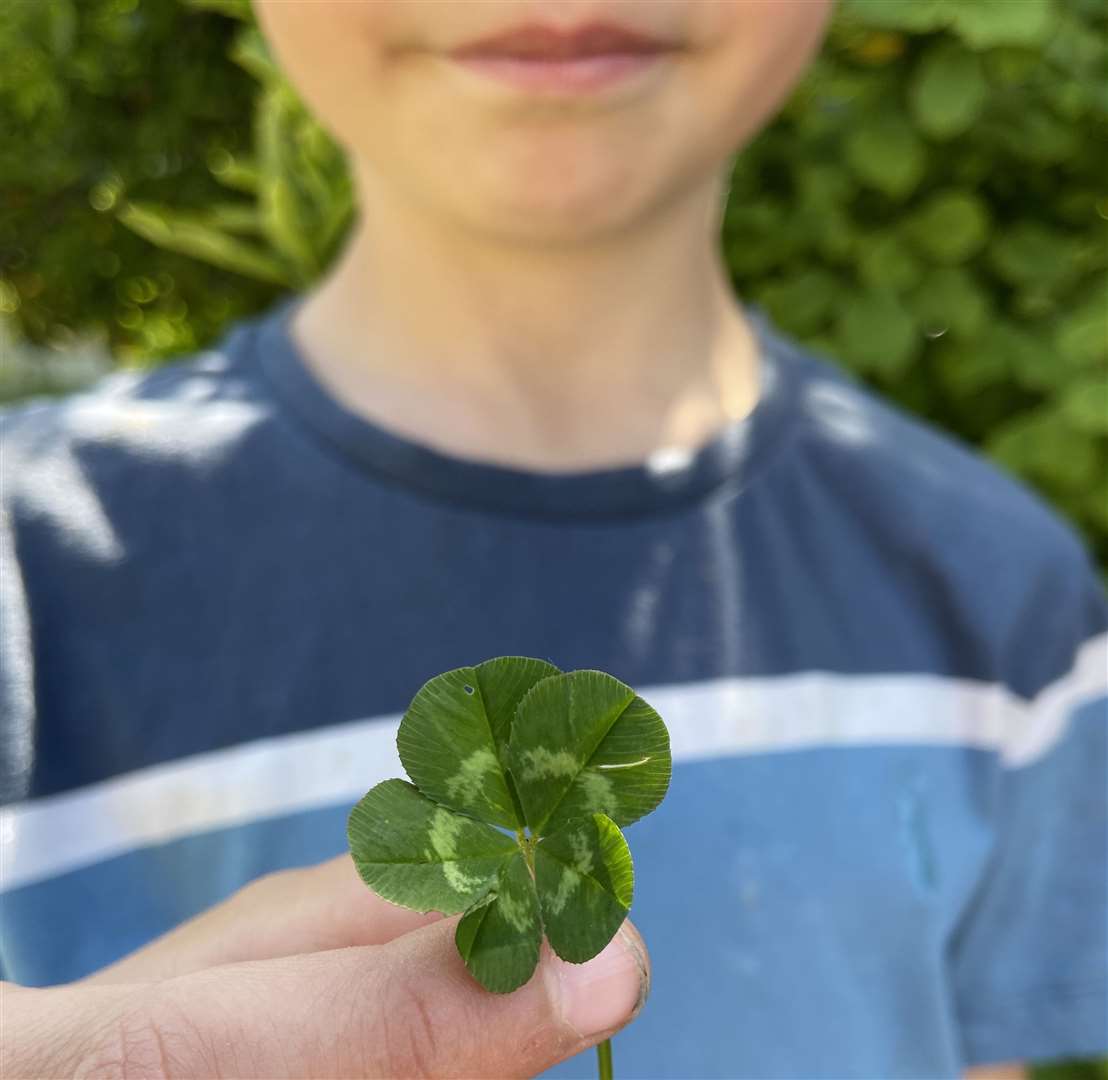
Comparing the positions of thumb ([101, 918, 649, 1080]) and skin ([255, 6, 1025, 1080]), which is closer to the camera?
thumb ([101, 918, 649, 1080])

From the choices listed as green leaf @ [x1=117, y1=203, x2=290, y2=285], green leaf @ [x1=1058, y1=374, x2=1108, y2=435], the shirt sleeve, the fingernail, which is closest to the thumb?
the fingernail

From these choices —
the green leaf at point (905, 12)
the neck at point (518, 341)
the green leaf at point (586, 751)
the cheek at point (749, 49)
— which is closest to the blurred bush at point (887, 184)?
the green leaf at point (905, 12)

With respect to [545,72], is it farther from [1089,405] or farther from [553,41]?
[1089,405]

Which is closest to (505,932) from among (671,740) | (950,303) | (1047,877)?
(671,740)

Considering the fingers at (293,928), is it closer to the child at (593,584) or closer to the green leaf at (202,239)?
the child at (593,584)

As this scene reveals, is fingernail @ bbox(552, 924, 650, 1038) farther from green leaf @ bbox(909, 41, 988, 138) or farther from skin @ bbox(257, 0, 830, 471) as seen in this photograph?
green leaf @ bbox(909, 41, 988, 138)
